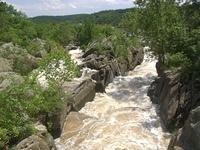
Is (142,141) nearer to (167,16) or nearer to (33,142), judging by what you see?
(33,142)

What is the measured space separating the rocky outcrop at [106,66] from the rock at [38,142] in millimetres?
15526

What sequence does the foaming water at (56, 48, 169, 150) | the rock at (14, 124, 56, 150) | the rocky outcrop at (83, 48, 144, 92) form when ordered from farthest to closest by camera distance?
the rocky outcrop at (83, 48, 144, 92), the foaming water at (56, 48, 169, 150), the rock at (14, 124, 56, 150)

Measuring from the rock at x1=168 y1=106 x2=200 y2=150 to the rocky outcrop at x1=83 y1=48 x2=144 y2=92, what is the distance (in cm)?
1807

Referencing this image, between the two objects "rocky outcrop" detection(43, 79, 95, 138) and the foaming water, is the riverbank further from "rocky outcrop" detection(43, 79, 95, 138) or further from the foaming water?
the foaming water

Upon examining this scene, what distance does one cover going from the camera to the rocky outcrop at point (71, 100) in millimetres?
28797

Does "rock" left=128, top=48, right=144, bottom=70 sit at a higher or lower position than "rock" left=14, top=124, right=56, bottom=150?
lower

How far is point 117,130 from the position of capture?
94.2 ft

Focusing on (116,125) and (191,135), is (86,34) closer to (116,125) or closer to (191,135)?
(116,125)

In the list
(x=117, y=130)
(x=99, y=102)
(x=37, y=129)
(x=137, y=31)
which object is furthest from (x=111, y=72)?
(x=37, y=129)

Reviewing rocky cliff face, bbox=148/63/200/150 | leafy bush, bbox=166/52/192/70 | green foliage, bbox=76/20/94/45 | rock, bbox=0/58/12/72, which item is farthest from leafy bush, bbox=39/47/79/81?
green foliage, bbox=76/20/94/45

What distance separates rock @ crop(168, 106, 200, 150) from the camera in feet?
69.8

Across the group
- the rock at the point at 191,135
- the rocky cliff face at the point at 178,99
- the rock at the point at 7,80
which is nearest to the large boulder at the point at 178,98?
the rocky cliff face at the point at 178,99

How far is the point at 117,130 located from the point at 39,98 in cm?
635

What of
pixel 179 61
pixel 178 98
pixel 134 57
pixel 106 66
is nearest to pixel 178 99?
pixel 178 98
